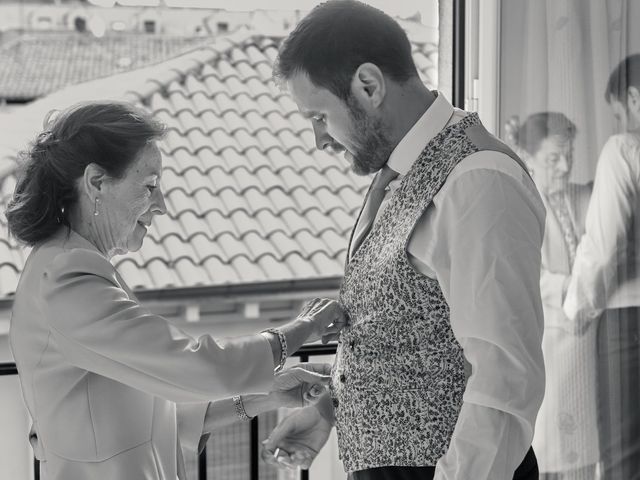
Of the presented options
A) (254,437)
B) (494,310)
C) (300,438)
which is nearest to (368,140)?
(494,310)

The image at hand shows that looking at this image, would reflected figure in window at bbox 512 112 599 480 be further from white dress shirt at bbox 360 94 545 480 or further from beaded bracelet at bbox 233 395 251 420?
white dress shirt at bbox 360 94 545 480

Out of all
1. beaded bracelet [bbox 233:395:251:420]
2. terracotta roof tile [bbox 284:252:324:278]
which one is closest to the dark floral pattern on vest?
beaded bracelet [bbox 233:395:251:420]

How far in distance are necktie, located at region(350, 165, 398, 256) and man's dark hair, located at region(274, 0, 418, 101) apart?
0.17 metres

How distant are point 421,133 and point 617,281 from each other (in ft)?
4.13

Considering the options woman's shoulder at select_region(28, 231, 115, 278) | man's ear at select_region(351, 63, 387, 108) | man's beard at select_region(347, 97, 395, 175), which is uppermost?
man's ear at select_region(351, 63, 387, 108)

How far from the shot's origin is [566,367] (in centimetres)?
244

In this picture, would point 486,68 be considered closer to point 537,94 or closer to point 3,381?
point 537,94

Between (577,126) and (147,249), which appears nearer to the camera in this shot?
(577,126)

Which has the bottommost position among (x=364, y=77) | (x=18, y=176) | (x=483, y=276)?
(x=483, y=276)

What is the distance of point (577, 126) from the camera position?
2408mm

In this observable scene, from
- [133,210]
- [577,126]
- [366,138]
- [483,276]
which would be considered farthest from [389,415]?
[577,126]

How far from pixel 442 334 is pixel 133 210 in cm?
56

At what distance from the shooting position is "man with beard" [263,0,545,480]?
114 cm

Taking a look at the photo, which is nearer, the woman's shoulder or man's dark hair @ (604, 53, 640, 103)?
the woman's shoulder
